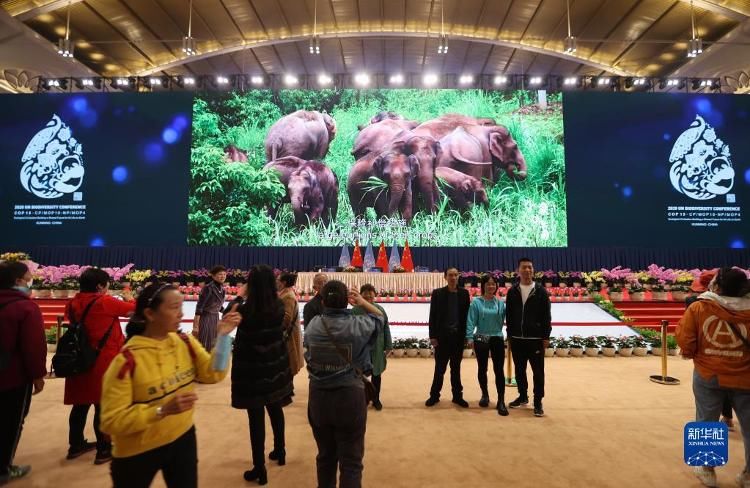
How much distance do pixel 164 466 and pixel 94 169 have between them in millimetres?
13591

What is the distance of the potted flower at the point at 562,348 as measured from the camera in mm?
5789

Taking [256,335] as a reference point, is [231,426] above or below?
below

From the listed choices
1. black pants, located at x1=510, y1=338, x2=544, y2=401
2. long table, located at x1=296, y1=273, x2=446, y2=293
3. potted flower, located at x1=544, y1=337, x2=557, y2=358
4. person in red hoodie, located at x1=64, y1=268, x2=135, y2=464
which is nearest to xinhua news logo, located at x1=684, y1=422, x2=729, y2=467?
black pants, located at x1=510, y1=338, x2=544, y2=401

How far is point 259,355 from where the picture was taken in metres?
2.12

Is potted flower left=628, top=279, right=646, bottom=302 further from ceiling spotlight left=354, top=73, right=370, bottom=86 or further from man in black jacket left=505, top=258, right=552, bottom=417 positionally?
ceiling spotlight left=354, top=73, right=370, bottom=86

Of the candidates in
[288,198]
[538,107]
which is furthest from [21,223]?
[538,107]

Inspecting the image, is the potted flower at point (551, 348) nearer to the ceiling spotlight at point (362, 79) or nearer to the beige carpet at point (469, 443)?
the beige carpet at point (469, 443)

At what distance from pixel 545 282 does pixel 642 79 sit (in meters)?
7.13

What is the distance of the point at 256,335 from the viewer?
2.09 metres

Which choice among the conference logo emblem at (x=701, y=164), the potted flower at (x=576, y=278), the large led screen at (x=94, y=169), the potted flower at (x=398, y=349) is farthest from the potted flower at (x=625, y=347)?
the large led screen at (x=94, y=169)

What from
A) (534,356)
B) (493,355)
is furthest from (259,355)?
(534,356)

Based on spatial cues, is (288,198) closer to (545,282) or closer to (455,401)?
(545,282)

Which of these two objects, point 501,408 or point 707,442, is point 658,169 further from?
point 707,442

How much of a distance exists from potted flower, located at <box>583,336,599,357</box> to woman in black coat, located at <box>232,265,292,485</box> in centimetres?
509
